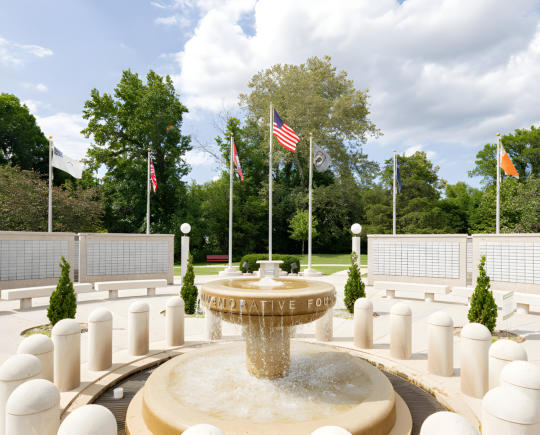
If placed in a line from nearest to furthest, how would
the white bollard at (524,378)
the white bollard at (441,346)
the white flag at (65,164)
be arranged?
1. the white bollard at (524,378)
2. the white bollard at (441,346)
3. the white flag at (65,164)

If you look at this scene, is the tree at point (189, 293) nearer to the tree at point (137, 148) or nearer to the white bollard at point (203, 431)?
the white bollard at point (203, 431)

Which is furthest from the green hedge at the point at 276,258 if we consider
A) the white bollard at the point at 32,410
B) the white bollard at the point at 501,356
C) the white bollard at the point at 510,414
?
the white bollard at the point at 510,414

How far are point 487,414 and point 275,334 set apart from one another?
2.36 meters

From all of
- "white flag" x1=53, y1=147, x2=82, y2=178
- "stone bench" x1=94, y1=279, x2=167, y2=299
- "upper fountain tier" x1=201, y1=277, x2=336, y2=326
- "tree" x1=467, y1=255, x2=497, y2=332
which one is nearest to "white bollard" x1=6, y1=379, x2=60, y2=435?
"upper fountain tier" x1=201, y1=277, x2=336, y2=326

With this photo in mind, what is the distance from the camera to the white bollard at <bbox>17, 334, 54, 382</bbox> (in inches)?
165

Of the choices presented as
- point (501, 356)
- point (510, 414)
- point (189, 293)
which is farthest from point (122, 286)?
point (510, 414)

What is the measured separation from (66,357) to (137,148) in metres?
33.6

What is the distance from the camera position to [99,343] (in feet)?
17.2

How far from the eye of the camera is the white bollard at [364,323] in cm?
632

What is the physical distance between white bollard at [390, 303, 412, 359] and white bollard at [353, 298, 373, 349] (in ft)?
1.79

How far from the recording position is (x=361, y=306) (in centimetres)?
632

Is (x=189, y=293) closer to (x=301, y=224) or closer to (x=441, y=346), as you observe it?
(x=441, y=346)

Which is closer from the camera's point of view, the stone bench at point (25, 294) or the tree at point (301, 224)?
the stone bench at point (25, 294)

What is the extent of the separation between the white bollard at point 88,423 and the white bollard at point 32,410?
65 cm
